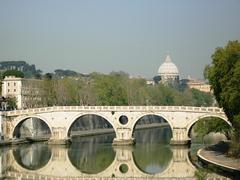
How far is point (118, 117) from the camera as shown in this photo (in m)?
55.2

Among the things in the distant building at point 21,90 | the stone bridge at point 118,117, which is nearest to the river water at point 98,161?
the stone bridge at point 118,117

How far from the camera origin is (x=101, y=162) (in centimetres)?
4450

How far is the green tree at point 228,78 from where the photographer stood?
115 ft

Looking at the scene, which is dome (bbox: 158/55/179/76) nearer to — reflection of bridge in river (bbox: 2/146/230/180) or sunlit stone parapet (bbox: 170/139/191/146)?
sunlit stone parapet (bbox: 170/139/191/146)

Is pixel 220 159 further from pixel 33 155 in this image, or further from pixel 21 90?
pixel 21 90

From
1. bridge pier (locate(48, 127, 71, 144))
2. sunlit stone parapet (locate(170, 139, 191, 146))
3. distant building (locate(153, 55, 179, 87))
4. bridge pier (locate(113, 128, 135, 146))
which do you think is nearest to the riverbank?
sunlit stone parapet (locate(170, 139, 191, 146))

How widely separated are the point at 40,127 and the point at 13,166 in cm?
2338

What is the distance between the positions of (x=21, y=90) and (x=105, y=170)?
4483 cm

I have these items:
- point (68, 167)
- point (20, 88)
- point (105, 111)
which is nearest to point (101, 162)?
point (68, 167)

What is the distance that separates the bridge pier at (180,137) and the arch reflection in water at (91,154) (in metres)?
5.69

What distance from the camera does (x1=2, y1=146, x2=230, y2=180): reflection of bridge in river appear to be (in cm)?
3712

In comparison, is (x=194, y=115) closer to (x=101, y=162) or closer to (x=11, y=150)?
(x=101, y=162)

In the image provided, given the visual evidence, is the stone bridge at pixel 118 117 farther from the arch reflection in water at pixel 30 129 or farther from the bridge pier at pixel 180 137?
the arch reflection in water at pixel 30 129

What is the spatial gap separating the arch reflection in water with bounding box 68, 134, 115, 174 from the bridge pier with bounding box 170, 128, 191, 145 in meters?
5.69
